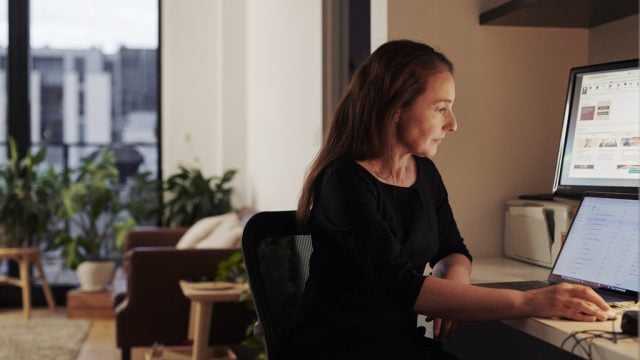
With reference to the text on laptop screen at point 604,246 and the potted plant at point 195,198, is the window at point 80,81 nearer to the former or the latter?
the potted plant at point 195,198

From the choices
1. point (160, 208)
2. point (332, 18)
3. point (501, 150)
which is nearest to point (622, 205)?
point (501, 150)

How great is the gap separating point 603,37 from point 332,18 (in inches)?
56.4

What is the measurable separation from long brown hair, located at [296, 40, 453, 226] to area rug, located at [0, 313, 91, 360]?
3673 millimetres

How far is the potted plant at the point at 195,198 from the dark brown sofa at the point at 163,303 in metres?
1.77

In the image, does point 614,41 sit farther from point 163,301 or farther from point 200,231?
point 200,231

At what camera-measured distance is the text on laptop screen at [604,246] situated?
1.89 meters

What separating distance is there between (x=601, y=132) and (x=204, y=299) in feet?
7.50

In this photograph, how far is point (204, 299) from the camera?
402 centimetres

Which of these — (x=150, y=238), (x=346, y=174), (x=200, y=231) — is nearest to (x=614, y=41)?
(x=346, y=174)

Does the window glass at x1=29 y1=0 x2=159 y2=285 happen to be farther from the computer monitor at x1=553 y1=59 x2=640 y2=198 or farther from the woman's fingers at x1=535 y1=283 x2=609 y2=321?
the woman's fingers at x1=535 y1=283 x2=609 y2=321

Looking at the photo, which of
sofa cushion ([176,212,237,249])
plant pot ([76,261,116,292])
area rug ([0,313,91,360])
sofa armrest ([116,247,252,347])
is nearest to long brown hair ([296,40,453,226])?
sofa armrest ([116,247,252,347])

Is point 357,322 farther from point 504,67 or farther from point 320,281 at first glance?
point 504,67

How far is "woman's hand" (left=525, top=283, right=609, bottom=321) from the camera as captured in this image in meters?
1.69

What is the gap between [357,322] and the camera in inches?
72.7
